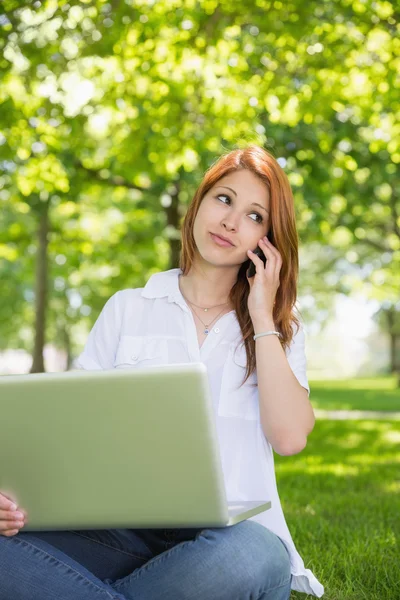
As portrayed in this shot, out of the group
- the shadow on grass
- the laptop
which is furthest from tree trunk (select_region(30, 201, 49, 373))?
the laptop

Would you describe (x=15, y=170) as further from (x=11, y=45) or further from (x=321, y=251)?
(x=321, y=251)

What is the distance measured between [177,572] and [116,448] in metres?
0.41

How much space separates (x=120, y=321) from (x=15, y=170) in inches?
316

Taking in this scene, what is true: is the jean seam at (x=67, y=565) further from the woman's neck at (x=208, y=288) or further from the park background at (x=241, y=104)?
the park background at (x=241, y=104)

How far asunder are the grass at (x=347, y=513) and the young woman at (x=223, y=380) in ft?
2.44

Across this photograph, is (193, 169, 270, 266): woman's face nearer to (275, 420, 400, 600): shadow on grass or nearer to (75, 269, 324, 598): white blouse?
(75, 269, 324, 598): white blouse

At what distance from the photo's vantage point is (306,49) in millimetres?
7594

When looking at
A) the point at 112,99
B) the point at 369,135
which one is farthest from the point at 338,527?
the point at 369,135

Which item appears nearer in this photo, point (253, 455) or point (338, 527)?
point (253, 455)

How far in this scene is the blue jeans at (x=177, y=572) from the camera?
2.13 metres

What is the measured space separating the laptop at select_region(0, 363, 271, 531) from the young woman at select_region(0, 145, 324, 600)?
162 mm

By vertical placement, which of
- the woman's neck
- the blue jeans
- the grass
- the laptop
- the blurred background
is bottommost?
the grass

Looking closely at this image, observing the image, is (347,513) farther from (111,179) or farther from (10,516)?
(111,179)

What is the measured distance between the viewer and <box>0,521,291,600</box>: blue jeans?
213cm
